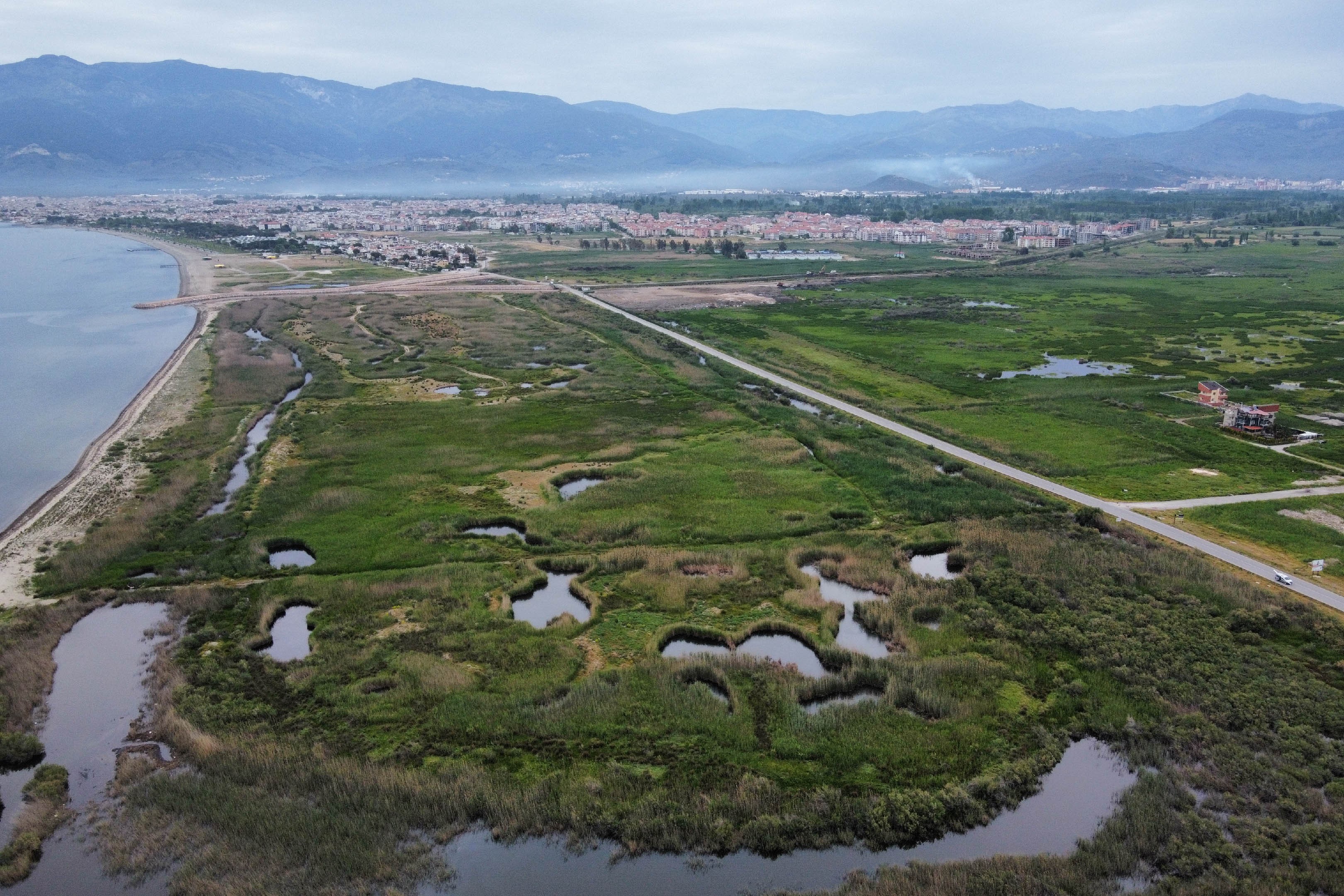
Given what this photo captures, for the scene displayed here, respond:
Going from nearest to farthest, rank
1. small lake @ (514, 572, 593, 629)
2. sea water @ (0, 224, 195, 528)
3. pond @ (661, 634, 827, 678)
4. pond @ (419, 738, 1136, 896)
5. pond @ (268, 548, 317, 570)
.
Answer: pond @ (419, 738, 1136, 896) → pond @ (661, 634, 827, 678) → small lake @ (514, 572, 593, 629) → pond @ (268, 548, 317, 570) → sea water @ (0, 224, 195, 528)

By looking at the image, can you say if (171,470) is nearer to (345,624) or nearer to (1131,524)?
(345,624)

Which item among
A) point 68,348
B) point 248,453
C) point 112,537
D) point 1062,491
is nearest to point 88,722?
point 112,537

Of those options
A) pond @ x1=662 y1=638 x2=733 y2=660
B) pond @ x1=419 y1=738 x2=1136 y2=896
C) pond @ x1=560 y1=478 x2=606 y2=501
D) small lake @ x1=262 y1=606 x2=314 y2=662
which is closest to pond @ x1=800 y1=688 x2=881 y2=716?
pond @ x1=662 y1=638 x2=733 y2=660

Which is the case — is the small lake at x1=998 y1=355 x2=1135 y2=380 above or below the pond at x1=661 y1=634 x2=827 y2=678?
above

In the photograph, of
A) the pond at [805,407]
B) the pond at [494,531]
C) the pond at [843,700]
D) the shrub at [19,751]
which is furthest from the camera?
the pond at [805,407]

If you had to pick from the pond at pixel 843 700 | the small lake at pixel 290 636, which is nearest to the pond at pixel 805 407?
the pond at pixel 843 700

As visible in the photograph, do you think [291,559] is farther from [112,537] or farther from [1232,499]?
[1232,499]

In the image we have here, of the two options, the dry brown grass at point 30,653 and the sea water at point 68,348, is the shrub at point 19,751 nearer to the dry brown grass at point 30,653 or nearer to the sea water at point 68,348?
the dry brown grass at point 30,653

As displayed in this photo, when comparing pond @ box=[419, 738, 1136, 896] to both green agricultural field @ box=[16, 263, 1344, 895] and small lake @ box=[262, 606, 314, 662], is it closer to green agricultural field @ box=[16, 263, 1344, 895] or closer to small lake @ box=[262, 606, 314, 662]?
green agricultural field @ box=[16, 263, 1344, 895]
